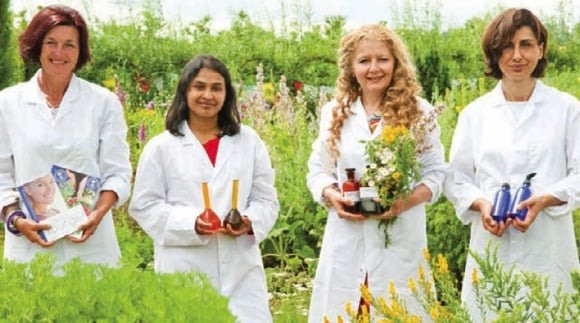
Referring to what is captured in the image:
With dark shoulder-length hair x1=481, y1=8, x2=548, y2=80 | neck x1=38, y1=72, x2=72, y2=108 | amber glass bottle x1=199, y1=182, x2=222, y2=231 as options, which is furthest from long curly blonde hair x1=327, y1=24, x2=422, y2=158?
neck x1=38, y1=72, x2=72, y2=108

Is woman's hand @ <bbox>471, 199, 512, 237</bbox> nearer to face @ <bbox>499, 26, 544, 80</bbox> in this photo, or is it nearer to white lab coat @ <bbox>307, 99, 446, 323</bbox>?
white lab coat @ <bbox>307, 99, 446, 323</bbox>

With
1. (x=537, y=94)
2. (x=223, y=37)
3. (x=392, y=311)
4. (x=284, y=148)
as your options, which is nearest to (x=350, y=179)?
(x=537, y=94)

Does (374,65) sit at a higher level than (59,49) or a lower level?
lower

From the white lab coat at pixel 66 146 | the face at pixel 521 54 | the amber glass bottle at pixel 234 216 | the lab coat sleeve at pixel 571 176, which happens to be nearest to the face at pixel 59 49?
the white lab coat at pixel 66 146

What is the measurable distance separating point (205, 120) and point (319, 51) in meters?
8.73

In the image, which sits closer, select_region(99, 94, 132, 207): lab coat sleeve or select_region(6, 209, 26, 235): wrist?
select_region(6, 209, 26, 235): wrist

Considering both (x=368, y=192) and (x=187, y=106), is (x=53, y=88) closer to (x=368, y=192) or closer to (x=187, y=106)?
(x=187, y=106)

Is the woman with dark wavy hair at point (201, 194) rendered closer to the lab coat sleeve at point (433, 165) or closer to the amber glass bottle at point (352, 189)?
the amber glass bottle at point (352, 189)

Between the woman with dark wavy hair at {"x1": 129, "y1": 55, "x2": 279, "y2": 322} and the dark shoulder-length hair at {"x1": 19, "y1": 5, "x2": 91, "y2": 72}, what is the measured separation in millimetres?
541

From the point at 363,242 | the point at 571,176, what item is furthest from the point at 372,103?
the point at 571,176

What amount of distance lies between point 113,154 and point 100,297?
53.0 inches

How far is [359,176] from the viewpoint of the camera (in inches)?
175

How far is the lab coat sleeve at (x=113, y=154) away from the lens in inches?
167

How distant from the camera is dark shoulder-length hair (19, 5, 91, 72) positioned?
412 centimetres
